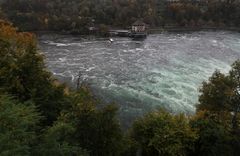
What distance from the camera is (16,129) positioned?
1075cm

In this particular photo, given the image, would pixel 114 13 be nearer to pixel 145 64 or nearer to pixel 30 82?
pixel 145 64

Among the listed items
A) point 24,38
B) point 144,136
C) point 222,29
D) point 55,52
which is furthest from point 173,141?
point 222,29

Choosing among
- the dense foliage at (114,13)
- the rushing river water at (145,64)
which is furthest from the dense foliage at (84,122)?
the dense foliage at (114,13)

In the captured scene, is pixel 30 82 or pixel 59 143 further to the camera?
pixel 30 82

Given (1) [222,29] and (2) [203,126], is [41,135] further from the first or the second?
(1) [222,29]

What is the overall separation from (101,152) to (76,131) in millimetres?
1233

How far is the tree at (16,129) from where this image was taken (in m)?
9.77

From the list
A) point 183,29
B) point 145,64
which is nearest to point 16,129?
point 145,64

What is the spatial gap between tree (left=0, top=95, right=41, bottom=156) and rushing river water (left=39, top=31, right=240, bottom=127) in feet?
37.3

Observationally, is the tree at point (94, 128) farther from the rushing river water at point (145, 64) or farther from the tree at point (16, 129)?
the rushing river water at point (145, 64)

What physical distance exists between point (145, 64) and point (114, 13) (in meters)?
Answer: 16.8

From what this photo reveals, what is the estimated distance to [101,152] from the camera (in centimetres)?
1342

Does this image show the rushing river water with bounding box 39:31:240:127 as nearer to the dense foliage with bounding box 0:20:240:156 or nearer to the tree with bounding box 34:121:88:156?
the dense foliage with bounding box 0:20:240:156

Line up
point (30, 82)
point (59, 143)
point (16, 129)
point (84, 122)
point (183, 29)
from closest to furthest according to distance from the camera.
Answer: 1. point (16, 129)
2. point (59, 143)
3. point (84, 122)
4. point (30, 82)
5. point (183, 29)
